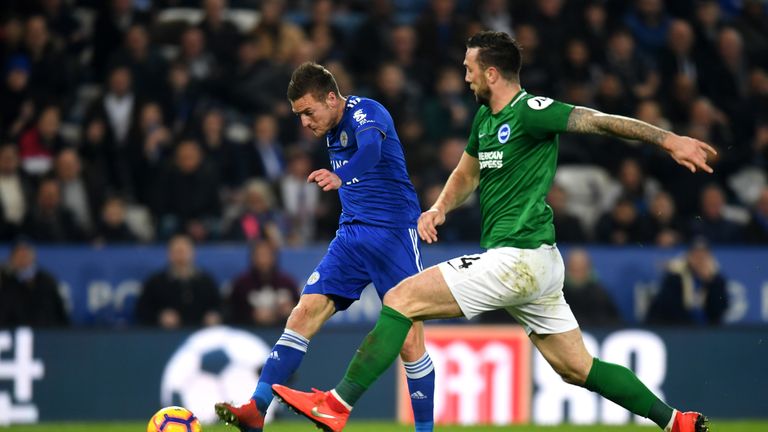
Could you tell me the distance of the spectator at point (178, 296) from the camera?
40.9 ft

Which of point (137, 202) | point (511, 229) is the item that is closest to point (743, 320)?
point (137, 202)

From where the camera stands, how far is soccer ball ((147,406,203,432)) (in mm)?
7488

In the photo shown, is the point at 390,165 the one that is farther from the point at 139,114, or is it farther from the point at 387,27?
the point at 387,27

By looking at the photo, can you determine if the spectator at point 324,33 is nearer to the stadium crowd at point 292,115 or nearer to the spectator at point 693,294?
the stadium crowd at point 292,115

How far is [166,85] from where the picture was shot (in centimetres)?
1438

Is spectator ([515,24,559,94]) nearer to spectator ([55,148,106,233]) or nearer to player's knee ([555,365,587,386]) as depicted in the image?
spectator ([55,148,106,233])

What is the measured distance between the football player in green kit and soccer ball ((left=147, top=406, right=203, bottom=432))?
1.23m

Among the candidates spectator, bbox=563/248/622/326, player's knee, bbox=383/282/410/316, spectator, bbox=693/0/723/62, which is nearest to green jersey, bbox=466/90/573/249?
player's knee, bbox=383/282/410/316

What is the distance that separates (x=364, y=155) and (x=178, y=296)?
569cm

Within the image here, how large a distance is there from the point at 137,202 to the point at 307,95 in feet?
22.1

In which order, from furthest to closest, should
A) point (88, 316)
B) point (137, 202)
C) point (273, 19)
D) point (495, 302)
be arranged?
point (273, 19) < point (137, 202) < point (88, 316) < point (495, 302)

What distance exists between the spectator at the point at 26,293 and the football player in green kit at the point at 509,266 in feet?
20.6

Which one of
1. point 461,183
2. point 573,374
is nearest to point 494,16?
point 461,183

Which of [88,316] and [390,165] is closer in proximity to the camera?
[390,165]
